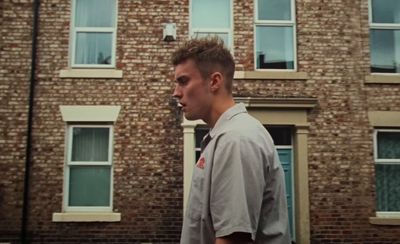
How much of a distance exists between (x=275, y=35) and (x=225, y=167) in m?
9.29

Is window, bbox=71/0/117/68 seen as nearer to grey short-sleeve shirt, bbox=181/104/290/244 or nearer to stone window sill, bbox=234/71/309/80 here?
stone window sill, bbox=234/71/309/80

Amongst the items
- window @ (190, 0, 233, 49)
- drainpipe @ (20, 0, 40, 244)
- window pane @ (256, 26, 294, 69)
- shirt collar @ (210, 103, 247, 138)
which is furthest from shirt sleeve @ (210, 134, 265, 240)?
window @ (190, 0, 233, 49)

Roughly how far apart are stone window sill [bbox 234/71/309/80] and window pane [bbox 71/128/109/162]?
2926 mm

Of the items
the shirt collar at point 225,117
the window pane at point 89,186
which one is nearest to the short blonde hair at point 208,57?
the shirt collar at point 225,117

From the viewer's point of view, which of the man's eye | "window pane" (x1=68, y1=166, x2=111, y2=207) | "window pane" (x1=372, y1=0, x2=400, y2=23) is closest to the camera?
the man's eye

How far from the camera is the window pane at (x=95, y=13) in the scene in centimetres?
1069

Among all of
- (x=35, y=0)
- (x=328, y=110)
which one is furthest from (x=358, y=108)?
(x=35, y=0)

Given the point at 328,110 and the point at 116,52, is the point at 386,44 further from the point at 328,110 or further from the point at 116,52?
the point at 116,52

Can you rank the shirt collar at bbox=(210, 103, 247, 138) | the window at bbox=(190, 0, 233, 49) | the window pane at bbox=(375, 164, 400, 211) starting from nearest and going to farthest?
the shirt collar at bbox=(210, 103, 247, 138), the window pane at bbox=(375, 164, 400, 211), the window at bbox=(190, 0, 233, 49)

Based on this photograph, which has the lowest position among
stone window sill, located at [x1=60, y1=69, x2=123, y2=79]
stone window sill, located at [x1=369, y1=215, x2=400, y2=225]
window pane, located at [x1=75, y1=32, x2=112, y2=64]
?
stone window sill, located at [x1=369, y1=215, x2=400, y2=225]

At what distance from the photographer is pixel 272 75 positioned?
10.2 metres

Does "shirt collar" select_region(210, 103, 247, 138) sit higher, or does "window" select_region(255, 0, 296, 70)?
"window" select_region(255, 0, 296, 70)

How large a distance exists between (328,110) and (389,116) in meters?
1.24

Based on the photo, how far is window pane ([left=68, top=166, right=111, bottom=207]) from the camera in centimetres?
1007
